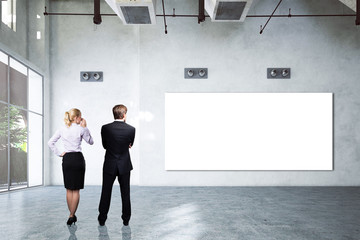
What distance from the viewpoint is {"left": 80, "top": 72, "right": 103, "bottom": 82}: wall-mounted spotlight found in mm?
12023

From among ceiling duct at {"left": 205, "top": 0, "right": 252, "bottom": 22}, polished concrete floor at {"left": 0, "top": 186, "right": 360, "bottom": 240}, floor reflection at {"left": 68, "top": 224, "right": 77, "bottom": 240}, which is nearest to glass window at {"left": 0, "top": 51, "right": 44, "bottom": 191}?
polished concrete floor at {"left": 0, "top": 186, "right": 360, "bottom": 240}

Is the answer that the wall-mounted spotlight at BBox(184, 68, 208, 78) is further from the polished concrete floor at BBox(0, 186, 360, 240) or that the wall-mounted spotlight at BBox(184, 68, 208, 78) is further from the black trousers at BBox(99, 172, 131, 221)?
the black trousers at BBox(99, 172, 131, 221)

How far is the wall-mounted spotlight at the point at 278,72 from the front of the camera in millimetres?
11773

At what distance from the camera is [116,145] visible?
461 cm

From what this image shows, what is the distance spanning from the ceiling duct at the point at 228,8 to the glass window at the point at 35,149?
6.66m

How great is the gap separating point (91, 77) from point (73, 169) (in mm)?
7785

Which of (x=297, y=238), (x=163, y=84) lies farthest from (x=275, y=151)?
(x=297, y=238)

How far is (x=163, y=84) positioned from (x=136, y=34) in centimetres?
214

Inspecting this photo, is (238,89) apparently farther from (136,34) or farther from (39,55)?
(39,55)

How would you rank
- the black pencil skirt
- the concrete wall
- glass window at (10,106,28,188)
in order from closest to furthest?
1. the black pencil skirt
2. glass window at (10,106,28,188)
3. the concrete wall

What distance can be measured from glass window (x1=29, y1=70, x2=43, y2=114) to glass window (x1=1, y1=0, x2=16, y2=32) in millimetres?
1859

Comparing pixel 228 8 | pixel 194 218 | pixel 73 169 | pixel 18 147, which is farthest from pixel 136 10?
pixel 18 147

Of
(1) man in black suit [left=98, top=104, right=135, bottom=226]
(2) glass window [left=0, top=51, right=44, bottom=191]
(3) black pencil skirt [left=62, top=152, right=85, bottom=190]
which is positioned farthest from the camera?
(2) glass window [left=0, top=51, right=44, bottom=191]

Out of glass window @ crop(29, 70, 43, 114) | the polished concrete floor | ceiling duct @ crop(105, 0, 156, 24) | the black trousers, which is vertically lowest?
the polished concrete floor
